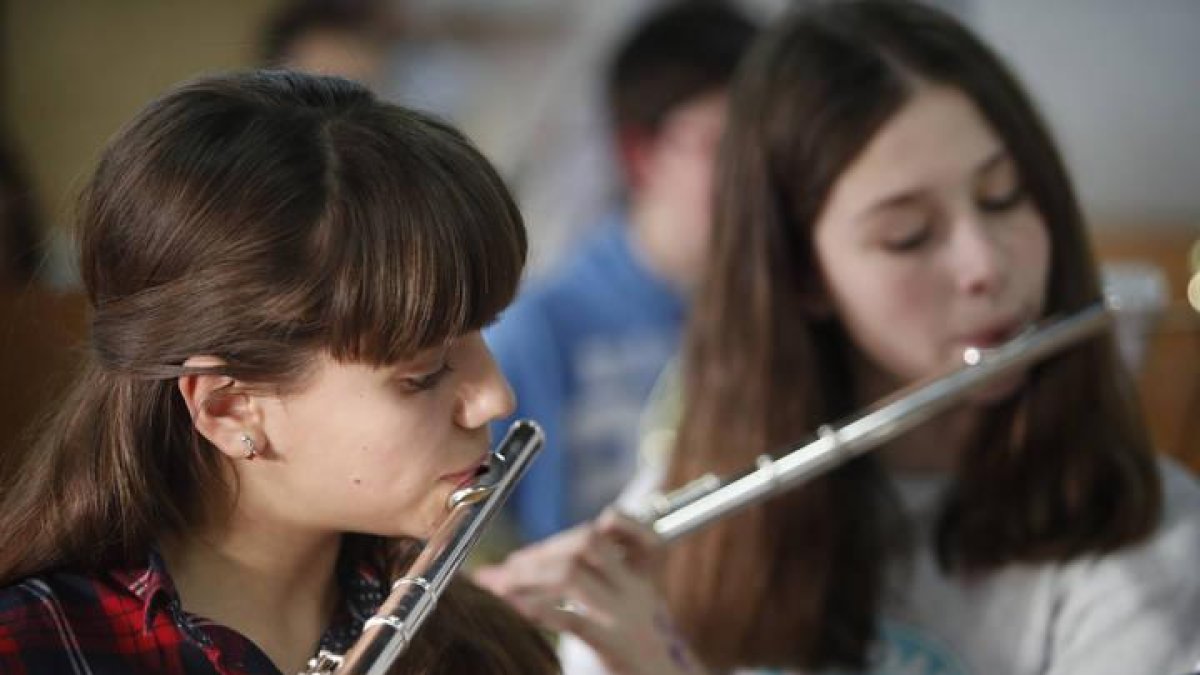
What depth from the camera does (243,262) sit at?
72cm

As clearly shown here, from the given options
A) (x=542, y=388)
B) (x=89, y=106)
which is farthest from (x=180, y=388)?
(x=89, y=106)

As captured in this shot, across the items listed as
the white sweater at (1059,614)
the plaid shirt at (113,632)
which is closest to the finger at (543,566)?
the white sweater at (1059,614)

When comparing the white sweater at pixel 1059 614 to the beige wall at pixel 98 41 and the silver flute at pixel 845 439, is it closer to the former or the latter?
the silver flute at pixel 845 439

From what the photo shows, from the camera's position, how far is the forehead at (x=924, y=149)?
1109mm

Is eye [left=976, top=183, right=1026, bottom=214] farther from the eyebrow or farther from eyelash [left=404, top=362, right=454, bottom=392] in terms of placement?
eyelash [left=404, top=362, right=454, bottom=392]

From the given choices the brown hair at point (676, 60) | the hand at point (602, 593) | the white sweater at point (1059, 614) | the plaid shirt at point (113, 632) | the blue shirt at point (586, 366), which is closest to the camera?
the plaid shirt at point (113, 632)

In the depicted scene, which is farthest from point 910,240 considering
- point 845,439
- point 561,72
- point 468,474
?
point 561,72

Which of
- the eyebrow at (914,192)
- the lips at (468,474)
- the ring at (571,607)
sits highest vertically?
the eyebrow at (914,192)

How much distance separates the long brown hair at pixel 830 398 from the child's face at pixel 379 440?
452 millimetres

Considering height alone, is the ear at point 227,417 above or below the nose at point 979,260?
below

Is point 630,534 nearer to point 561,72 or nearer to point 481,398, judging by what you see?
point 481,398

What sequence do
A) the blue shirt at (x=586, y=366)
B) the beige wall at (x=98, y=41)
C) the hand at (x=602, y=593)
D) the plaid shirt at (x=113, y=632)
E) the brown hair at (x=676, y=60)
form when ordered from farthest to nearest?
the beige wall at (x=98, y=41), the brown hair at (x=676, y=60), the blue shirt at (x=586, y=366), the hand at (x=602, y=593), the plaid shirt at (x=113, y=632)

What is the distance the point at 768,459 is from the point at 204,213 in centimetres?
48

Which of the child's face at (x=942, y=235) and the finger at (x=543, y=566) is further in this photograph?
the child's face at (x=942, y=235)
